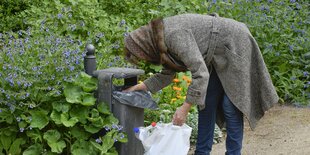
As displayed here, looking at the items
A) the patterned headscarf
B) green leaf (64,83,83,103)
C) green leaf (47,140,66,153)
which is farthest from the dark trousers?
green leaf (47,140,66,153)

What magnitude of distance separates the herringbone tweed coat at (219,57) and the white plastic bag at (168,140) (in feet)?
0.78

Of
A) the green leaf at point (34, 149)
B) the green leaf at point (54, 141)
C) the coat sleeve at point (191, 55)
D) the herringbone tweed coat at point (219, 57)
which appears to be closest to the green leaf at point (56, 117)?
the green leaf at point (54, 141)

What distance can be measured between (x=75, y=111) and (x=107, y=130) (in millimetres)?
272

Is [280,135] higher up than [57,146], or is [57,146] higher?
[57,146]

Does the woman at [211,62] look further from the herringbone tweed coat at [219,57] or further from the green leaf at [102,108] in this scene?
the green leaf at [102,108]

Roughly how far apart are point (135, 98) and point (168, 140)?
41cm

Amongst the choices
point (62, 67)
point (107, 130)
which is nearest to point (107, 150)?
point (107, 130)

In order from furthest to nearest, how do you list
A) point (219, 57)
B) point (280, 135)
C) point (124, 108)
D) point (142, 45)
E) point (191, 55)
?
1. point (280, 135)
2. point (124, 108)
3. point (219, 57)
4. point (142, 45)
5. point (191, 55)

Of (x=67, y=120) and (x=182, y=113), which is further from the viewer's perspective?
(x=67, y=120)

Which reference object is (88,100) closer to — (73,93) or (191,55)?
(73,93)

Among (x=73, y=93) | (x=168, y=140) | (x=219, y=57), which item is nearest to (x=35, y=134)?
(x=73, y=93)

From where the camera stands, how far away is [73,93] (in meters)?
4.05

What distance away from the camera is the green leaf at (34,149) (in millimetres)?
4062

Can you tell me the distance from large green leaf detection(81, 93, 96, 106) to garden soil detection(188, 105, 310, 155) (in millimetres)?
1392
